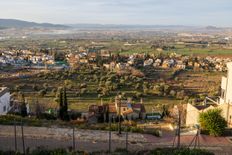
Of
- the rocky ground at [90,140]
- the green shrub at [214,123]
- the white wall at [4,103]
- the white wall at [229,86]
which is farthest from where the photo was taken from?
the white wall at [4,103]

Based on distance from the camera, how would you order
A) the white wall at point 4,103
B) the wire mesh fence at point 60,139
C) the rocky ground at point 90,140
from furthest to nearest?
the white wall at point 4,103
the rocky ground at point 90,140
the wire mesh fence at point 60,139

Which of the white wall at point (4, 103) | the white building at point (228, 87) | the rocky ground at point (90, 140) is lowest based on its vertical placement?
the white wall at point (4, 103)

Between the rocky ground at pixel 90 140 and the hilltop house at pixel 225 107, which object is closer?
the rocky ground at pixel 90 140

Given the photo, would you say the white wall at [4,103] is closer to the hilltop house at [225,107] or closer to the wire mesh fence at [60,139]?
the wire mesh fence at [60,139]

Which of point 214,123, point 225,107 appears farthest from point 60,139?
point 225,107

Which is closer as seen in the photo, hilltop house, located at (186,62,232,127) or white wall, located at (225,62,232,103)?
hilltop house, located at (186,62,232,127)

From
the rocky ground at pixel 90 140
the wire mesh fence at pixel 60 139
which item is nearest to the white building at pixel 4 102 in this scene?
the wire mesh fence at pixel 60 139

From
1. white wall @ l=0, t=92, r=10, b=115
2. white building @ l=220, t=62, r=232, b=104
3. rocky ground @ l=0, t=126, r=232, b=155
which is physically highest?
white building @ l=220, t=62, r=232, b=104

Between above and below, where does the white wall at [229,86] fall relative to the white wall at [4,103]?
above

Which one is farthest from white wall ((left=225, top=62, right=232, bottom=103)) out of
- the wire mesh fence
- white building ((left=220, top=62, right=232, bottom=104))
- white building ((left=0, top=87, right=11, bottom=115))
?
white building ((left=0, top=87, right=11, bottom=115))

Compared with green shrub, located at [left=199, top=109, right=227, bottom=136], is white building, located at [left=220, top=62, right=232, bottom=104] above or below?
above

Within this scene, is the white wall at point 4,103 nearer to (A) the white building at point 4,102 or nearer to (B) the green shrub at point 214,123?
(A) the white building at point 4,102

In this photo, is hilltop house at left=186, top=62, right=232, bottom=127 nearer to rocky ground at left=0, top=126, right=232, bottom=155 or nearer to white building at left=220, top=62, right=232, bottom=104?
white building at left=220, top=62, right=232, bottom=104

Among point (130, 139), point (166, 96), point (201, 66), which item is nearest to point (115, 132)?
point (130, 139)
